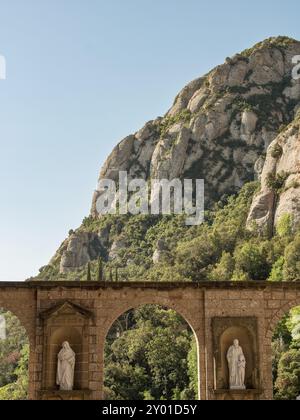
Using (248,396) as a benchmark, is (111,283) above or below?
above

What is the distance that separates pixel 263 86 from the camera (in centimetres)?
13112

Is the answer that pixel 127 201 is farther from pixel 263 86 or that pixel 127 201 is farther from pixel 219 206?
pixel 263 86

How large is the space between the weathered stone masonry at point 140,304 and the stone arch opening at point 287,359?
17453 mm

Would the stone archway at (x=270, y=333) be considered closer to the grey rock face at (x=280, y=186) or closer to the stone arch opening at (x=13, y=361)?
the stone arch opening at (x=13, y=361)

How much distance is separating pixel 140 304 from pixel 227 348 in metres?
4.07

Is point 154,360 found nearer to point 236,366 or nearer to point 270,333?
point 270,333

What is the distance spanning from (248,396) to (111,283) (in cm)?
726

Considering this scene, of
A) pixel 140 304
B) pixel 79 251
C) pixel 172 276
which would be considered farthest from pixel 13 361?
pixel 140 304

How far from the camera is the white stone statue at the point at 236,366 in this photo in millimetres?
28031

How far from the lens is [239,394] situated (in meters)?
27.9

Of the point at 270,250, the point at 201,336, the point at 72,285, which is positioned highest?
the point at 270,250

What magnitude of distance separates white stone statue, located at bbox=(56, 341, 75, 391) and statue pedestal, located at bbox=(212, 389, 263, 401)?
595 centimetres

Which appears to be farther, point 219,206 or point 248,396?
point 219,206
